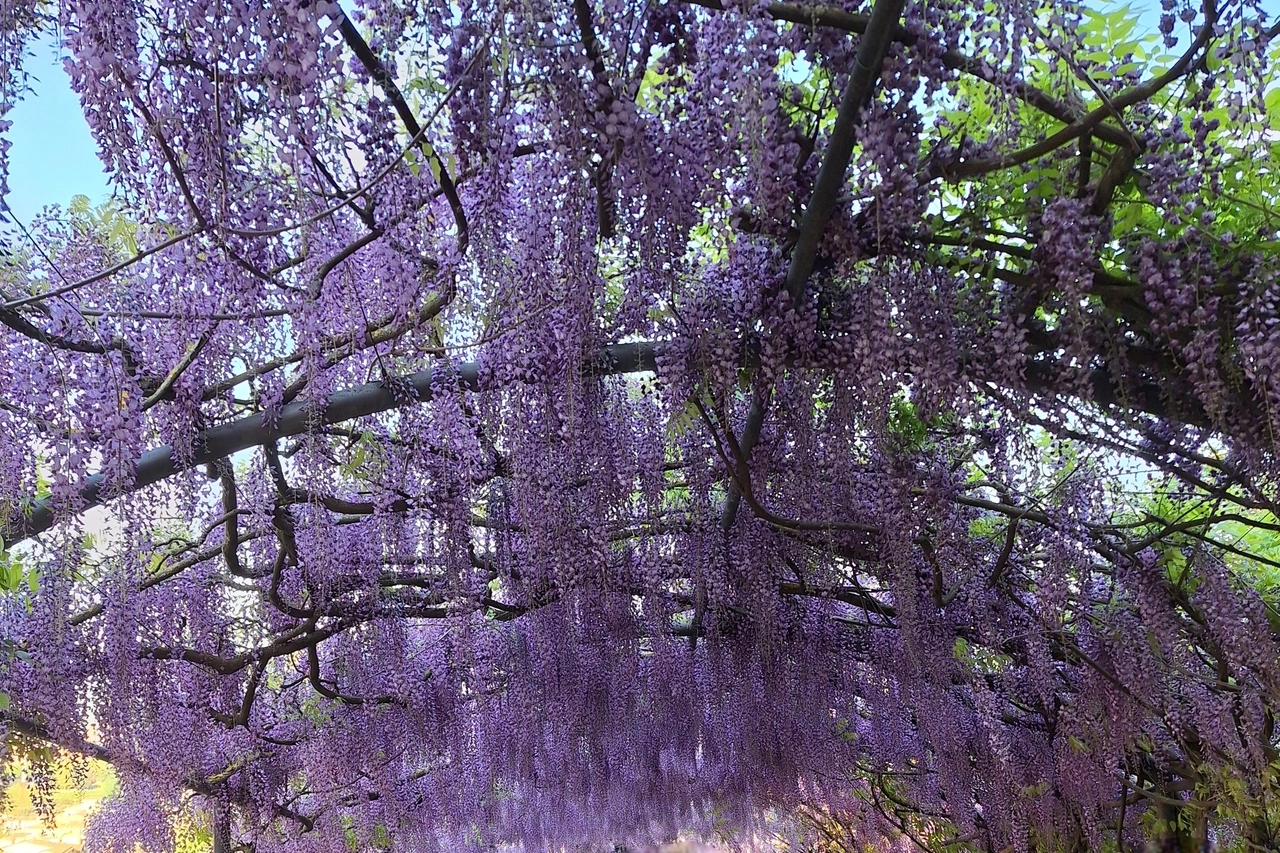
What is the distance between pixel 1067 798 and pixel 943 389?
3886 mm

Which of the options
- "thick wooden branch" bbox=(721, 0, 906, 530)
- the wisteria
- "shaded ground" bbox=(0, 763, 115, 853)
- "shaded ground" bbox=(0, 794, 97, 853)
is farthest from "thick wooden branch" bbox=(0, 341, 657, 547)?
"shaded ground" bbox=(0, 794, 97, 853)

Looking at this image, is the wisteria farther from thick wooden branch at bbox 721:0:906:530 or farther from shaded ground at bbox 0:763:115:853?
shaded ground at bbox 0:763:115:853

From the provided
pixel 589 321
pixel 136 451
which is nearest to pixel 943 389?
pixel 589 321

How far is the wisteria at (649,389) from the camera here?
1.87m

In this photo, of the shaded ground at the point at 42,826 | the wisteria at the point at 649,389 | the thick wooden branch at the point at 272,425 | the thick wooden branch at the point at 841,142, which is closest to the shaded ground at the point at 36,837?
the shaded ground at the point at 42,826

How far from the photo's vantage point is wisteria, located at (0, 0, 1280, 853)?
187 centimetres

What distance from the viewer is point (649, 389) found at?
3.23 meters

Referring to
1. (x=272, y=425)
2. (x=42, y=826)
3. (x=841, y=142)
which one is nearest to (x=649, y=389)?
(x=272, y=425)

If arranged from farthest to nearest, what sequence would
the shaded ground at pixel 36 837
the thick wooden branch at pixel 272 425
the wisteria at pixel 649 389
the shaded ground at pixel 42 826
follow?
1. the shaded ground at pixel 36 837
2. the shaded ground at pixel 42 826
3. the thick wooden branch at pixel 272 425
4. the wisteria at pixel 649 389

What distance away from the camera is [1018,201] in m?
2.14

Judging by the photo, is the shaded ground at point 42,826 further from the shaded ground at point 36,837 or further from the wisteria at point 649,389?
the wisteria at point 649,389

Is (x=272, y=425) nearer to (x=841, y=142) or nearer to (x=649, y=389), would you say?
(x=649, y=389)

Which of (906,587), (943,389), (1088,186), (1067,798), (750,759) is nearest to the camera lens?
(1088,186)

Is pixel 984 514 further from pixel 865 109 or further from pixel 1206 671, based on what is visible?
pixel 865 109
